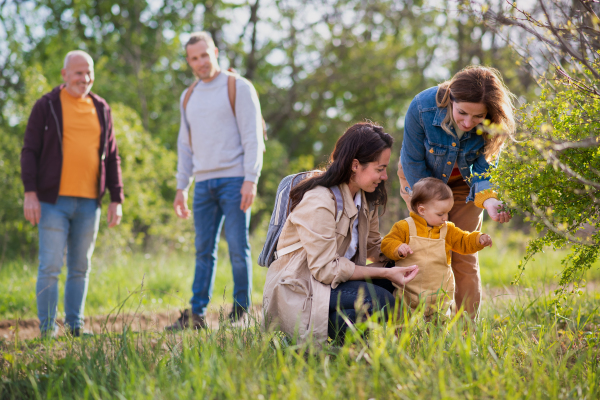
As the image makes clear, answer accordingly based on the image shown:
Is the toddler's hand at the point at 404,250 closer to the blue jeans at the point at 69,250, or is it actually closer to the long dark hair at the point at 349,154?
the long dark hair at the point at 349,154

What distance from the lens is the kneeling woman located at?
283 centimetres

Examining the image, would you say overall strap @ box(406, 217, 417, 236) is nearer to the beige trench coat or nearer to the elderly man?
the beige trench coat

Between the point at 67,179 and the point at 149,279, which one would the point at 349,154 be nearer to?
the point at 67,179

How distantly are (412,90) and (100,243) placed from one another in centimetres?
950

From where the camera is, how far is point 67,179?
4.05 metres

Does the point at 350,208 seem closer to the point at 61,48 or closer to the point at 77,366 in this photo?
the point at 77,366

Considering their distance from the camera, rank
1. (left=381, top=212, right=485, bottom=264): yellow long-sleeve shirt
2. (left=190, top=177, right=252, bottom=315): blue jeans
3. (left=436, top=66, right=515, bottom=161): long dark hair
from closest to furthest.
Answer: (left=436, top=66, right=515, bottom=161): long dark hair
(left=381, top=212, right=485, bottom=264): yellow long-sleeve shirt
(left=190, top=177, right=252, bottom=315): blue jeans

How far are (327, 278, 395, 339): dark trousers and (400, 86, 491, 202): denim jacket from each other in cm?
84

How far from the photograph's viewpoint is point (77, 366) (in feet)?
8.51

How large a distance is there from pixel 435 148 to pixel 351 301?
44.7 inches

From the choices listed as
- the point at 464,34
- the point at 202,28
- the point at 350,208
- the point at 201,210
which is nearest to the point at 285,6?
the point at 202,28

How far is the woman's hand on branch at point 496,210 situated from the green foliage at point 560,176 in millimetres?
104

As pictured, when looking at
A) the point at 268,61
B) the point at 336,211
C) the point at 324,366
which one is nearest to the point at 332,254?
the point at 336,211

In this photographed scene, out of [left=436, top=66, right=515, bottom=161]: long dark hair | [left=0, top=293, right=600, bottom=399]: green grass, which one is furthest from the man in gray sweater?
[left=436, top=66, right=515, bottom=161]: long dark hair
